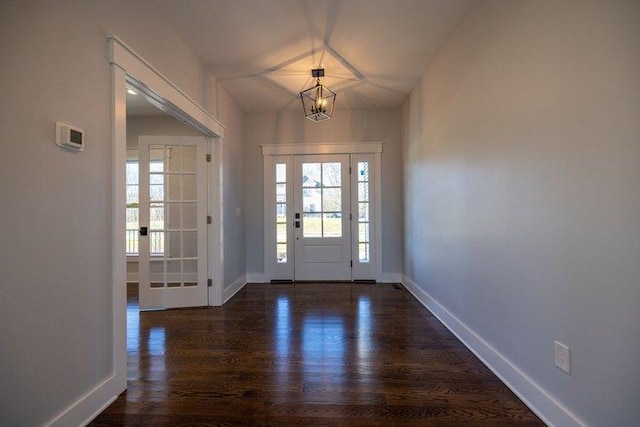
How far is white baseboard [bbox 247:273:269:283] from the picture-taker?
14.9 feet

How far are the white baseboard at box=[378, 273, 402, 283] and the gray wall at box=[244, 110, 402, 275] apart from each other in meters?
0.05

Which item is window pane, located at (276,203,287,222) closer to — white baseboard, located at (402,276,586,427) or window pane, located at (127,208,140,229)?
window pane, located at (127,208,140,229)

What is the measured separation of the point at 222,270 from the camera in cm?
350

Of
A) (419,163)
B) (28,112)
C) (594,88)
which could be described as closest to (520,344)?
(594,88)

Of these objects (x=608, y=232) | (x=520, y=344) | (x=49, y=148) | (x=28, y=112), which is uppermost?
(x=28, y=112)

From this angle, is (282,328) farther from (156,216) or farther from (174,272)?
(156,216)

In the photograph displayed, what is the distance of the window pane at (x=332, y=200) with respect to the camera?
453 centimetres

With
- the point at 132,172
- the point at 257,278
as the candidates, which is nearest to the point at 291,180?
the point at 257,278

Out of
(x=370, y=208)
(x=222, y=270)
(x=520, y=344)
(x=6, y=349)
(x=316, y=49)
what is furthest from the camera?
(x=370, y=208)

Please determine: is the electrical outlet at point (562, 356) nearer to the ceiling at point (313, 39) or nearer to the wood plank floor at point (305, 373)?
the wood plank floor at point (305, 373)

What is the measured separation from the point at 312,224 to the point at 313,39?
8.49 feet

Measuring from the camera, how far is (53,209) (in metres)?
1.37

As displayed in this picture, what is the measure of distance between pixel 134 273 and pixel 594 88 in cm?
566

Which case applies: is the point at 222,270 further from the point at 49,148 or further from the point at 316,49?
the point at 316,49
